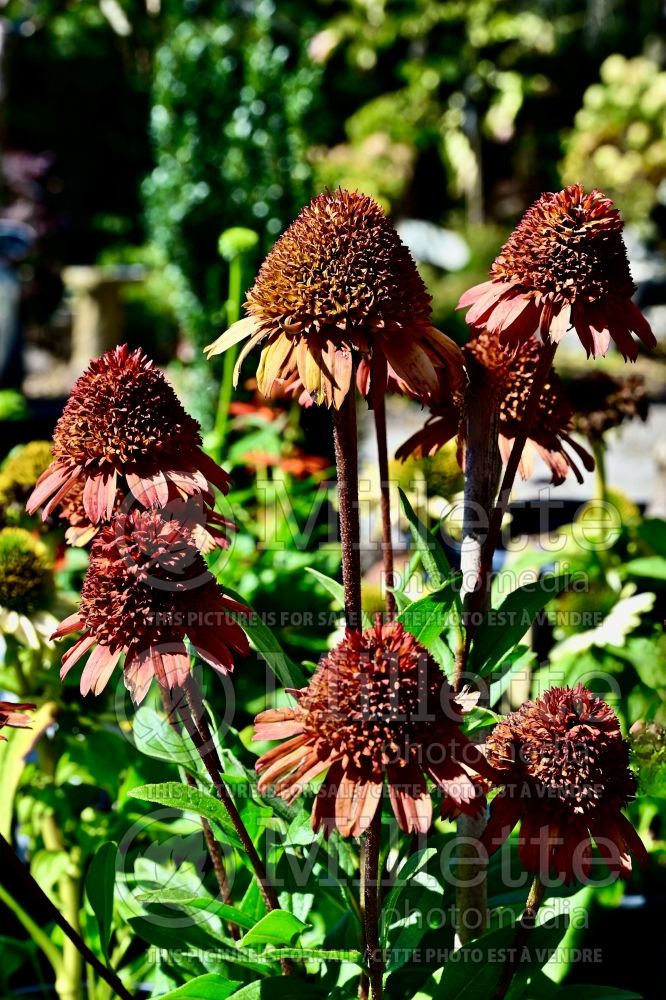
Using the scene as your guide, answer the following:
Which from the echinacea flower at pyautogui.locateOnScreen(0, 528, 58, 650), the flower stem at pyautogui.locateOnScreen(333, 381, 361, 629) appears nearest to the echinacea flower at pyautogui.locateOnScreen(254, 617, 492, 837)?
the flower stem at pyautogui.locateOnScreen(333, 381, 361, 629)

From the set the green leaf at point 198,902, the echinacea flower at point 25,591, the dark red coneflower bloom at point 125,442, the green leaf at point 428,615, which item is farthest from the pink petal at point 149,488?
the echinacea flower at point 25,591

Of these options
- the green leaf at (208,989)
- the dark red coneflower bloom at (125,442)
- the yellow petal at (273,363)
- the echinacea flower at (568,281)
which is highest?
the echinacea flower at (568,281)

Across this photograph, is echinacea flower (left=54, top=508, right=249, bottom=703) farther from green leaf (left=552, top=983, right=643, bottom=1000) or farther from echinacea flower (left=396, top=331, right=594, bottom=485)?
green leaf (left=552, top=983, right=643, bottom=1000)

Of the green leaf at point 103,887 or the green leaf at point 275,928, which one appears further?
the green leaf at point 103,887

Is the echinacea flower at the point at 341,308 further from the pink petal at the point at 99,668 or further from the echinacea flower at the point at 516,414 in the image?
the pink petal at the point at 99,668

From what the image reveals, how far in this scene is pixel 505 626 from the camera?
0.94 metres

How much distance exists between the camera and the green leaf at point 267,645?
2.89ft

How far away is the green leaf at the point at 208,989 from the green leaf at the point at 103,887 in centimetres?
15

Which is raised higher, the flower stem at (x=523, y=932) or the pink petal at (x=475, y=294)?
the pink petal at (x=475, y=294)

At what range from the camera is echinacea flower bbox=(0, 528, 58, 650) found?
52.6 inches

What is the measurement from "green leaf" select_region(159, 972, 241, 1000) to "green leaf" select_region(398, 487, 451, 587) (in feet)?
1.33

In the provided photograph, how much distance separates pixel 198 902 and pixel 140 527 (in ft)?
1.11

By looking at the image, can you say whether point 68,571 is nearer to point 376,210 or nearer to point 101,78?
point 376,210

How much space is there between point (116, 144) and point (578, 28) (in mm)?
4122
